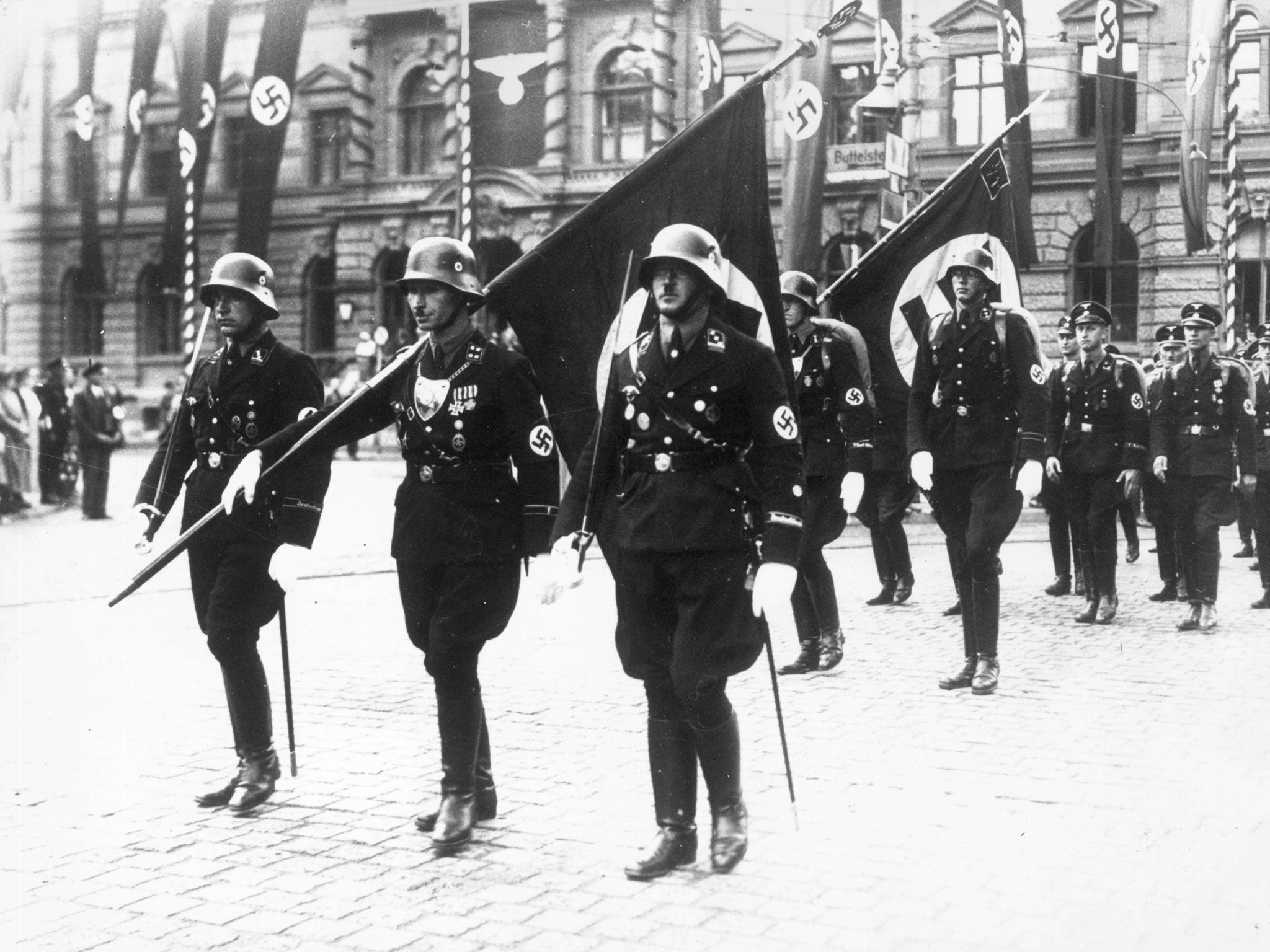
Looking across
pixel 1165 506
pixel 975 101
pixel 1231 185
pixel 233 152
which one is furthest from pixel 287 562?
pixel 233 152

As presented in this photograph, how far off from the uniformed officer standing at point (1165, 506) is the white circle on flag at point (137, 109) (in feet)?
27.7

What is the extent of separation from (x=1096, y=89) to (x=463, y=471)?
67.4 feet

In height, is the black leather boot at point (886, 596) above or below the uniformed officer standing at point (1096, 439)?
below

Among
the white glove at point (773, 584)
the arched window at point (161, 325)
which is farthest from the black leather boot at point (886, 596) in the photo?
the arched window at point (161, 325)

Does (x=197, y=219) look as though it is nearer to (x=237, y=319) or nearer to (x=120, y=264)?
(x=120, y=264)

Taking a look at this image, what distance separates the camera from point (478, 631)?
17.1 ft

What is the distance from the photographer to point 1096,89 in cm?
2348

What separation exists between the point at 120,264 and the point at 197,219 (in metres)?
3.31

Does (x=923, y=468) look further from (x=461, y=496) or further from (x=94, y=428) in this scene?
(x=94, y=428)

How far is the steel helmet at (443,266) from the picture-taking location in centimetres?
525

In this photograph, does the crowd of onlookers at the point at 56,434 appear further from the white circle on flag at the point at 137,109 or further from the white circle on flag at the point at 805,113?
the white circle on flag at the point at 805,113

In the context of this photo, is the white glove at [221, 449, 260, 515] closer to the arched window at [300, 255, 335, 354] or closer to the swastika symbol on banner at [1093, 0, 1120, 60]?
the swastika symbol on banner at [1093, 0, 1120, 60]

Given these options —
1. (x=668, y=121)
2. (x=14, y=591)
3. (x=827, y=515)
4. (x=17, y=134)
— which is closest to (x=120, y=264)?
(x=14, y=591)

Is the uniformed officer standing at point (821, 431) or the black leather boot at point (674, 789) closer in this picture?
the black leather boot at point (674, 789)
